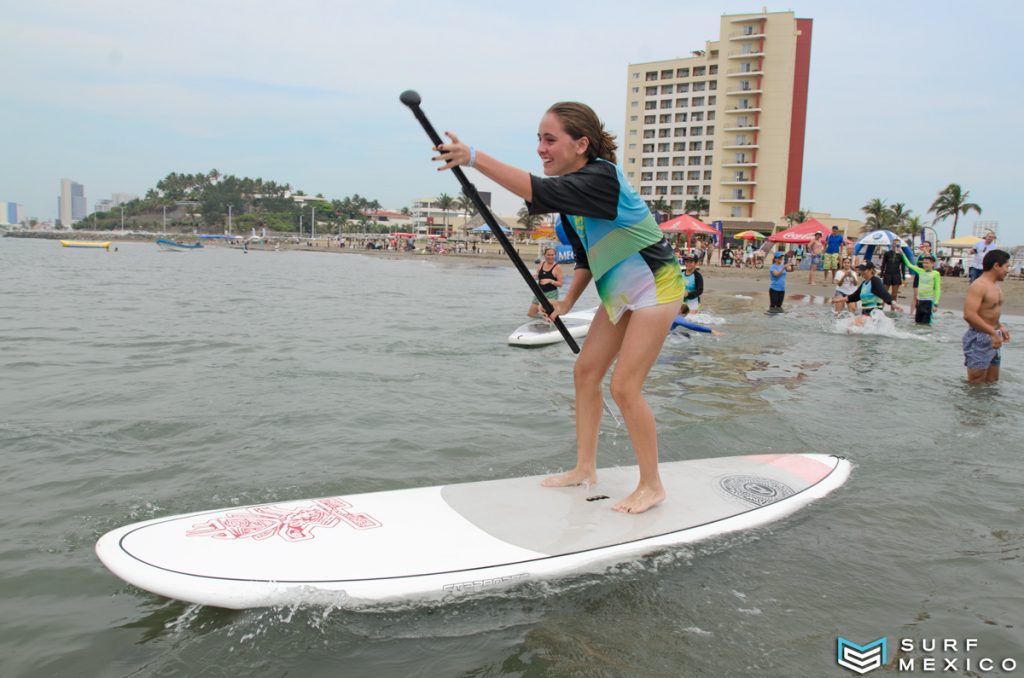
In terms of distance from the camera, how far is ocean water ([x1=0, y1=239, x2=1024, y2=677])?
2906mm

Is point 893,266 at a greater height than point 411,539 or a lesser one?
greater

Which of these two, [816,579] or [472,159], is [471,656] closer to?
[816,579]

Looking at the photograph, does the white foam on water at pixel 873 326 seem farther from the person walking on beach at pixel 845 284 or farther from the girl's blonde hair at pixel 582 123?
the girl's blonde hair at pixel 582 123

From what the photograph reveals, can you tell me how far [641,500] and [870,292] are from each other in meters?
12.7

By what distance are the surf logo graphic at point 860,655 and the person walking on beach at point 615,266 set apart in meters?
1.23

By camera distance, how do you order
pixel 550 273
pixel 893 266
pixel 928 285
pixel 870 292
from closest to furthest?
pixel 550 273 → pixel 870 292 → pixel 928 285 → pixel 893 266

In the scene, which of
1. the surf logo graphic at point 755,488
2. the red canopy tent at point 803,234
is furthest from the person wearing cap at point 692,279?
the red canopy tent at point 803,234

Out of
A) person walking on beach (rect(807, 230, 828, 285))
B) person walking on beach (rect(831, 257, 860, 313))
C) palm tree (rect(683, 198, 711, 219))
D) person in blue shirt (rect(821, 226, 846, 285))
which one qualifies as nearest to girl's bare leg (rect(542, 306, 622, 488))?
person walking on beach (rect(831, 257, 860, 313))

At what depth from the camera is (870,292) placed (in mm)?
14422

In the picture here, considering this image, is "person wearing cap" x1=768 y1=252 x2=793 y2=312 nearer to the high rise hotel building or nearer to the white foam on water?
the white foam on water

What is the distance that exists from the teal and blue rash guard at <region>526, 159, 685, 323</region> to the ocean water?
1.46 m

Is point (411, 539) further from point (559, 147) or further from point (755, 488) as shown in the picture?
point (755, 488)

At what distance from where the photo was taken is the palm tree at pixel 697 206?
297 feet

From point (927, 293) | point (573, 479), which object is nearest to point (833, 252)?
point (927, 293)
